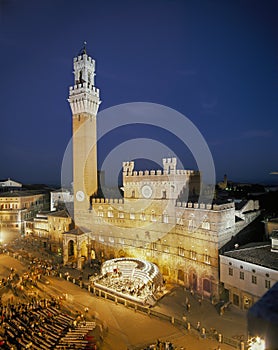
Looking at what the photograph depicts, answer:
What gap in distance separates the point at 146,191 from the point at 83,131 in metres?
16.8

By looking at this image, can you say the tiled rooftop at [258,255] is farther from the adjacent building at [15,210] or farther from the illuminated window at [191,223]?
the adjacent building at [15,210]

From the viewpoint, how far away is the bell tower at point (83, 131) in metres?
49.6

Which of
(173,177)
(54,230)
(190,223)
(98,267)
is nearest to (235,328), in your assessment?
(190,223)

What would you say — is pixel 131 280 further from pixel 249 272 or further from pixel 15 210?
pixel 15 210

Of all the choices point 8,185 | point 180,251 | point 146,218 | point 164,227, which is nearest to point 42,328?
point 180,251

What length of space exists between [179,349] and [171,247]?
1743cm

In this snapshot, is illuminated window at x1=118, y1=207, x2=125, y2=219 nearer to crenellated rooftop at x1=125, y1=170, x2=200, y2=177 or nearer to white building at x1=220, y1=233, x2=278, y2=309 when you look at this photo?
crenellated rooftop at x1=125, y1=170, x2=200, y2=177

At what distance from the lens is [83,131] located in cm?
4947

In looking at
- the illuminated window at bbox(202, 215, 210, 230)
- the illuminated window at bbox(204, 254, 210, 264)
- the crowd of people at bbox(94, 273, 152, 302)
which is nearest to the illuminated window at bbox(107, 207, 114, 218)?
the crowd of people at bbox(94, 273, 152, 302)

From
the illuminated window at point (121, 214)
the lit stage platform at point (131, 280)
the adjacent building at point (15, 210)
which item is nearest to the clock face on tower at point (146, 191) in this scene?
the illuminated window at point (121, 214)

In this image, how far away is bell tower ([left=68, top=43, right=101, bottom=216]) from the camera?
1951 inches

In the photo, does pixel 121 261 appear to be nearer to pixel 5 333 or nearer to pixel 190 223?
pixel 190 223

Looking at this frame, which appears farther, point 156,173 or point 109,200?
point 109,200

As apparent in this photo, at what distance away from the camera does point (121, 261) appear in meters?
38.8
